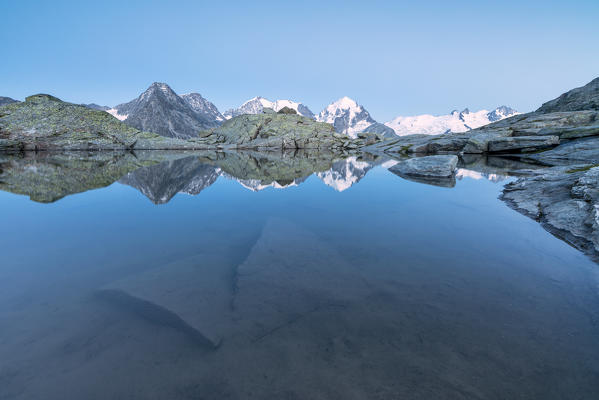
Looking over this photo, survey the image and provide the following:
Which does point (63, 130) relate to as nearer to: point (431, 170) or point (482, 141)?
point (431, 170)

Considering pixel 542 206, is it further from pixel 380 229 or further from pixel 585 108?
pixel 585 108

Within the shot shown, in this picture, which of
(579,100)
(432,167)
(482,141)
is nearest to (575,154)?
(482,141)

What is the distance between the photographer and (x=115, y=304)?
3.75 meters

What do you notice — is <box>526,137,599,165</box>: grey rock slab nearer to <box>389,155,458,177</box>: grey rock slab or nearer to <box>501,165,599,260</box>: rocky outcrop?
<box>389,155,458,177</box>: grey rock slab

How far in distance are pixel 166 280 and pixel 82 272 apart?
1783mm

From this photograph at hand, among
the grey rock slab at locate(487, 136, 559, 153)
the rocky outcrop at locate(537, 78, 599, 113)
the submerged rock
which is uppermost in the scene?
the rocky outcrop at locate(537, 78, 599, 113)

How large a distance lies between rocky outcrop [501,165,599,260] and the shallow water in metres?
0.61

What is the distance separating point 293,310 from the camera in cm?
358

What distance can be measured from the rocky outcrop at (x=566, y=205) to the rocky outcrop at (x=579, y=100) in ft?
197

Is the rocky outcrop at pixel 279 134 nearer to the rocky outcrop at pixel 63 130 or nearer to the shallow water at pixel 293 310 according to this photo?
the rocky outcrop at pixel 63 130

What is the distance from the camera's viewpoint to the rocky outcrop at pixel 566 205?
6227 millimetres

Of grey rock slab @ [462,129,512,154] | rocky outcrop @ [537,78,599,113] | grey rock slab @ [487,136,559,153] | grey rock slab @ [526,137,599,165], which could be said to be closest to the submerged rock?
grey rock slab @ [526,137,599,165]

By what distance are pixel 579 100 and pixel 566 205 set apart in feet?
227

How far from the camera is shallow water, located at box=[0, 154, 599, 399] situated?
247cm
